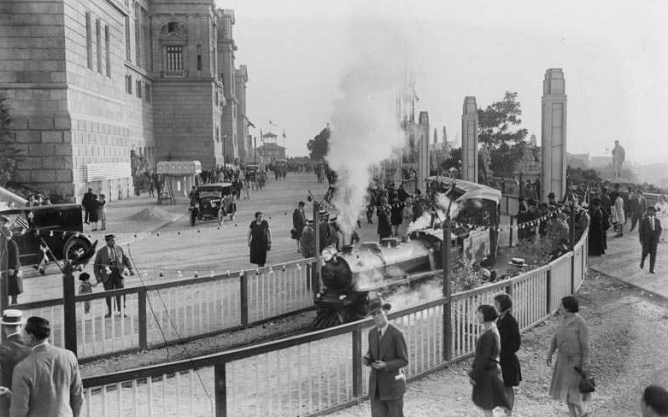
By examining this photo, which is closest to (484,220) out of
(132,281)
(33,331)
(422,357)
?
(132,281)

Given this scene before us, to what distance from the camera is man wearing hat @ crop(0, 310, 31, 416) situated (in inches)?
177

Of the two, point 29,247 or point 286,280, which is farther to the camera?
point 29,247

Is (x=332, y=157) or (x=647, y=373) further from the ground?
(x=332, y=157)

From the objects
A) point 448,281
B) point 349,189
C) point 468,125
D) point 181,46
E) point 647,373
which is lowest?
point 647,373

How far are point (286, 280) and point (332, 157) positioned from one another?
3.61 metres

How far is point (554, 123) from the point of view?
56.5 ft

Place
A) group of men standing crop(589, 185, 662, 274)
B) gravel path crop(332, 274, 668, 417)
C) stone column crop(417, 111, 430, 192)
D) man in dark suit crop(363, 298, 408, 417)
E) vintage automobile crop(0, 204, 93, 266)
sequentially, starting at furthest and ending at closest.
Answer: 1. stone column crop(417, 111, 430, 192)
2. vintage automobile crop(0, 204, 93, 266)
3. group of men standing crop(589, 185, 662, 274)
4. gravel path crop(332, 274, 668, 417)
5. man in dark suit crop(363, 298, 408, 417)

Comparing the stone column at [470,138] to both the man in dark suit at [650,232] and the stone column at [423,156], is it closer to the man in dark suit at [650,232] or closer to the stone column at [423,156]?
the stone column at [423,156]

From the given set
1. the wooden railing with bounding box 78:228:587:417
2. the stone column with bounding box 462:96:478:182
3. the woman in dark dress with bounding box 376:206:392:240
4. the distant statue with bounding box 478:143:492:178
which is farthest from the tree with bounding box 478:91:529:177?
the wooden railing with bounding box 78:228:587:417

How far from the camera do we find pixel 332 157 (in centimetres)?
1365

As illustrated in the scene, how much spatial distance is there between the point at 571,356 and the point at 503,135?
98.9 feet

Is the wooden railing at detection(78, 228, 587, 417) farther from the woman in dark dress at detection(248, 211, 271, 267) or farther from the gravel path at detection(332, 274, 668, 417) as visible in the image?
the woman in dark dress at detection(248, 211, 271, 267)

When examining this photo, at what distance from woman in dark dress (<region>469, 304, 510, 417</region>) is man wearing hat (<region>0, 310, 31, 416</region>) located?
3.67 m

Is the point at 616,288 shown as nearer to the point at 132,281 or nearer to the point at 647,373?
the point at 647,373
